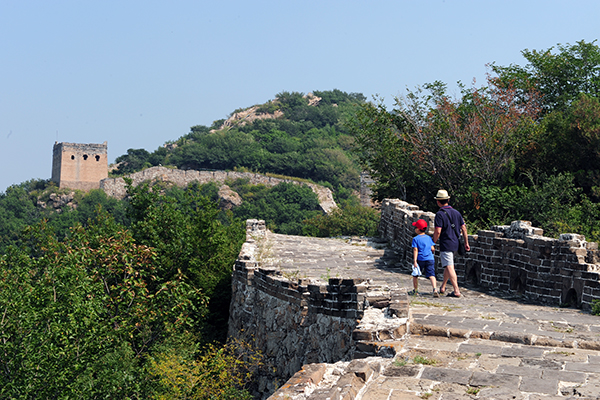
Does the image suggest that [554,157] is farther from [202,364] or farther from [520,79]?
[202,364]

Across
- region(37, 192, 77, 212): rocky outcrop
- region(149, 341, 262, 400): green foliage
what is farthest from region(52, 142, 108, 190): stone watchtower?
region(149, 341, 262, 400): green foliage

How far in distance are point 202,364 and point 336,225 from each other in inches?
1084

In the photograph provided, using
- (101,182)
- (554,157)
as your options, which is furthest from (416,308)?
(101,182)

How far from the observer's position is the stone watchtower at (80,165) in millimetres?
70938

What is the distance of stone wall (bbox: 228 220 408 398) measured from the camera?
672 centimetres

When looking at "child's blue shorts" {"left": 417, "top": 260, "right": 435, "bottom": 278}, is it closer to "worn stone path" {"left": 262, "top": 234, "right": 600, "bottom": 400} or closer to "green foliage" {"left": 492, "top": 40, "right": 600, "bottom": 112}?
"worn stone path" {"left": 262, "top": 234, "right": 600, "bottom": 400}

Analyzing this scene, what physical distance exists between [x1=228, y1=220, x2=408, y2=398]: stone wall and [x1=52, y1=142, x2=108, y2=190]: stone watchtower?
6326cm

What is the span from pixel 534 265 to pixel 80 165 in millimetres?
68516

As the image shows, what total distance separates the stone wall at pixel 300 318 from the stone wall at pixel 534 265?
8.58ft

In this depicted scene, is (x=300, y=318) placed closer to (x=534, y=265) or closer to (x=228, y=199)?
(x=534, y=265)

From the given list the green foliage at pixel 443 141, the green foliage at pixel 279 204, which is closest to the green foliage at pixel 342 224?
the green foliage at pixel 279 204

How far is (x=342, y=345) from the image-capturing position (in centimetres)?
790

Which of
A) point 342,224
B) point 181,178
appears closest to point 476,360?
point 342,224

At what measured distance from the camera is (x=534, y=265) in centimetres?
910
